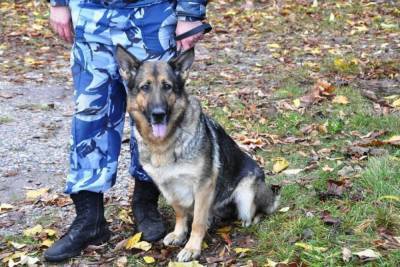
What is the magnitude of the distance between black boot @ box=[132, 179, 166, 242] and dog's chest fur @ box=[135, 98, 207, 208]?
1.04 feet

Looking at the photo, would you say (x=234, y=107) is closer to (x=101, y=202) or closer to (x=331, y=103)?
(x=331, y=103)

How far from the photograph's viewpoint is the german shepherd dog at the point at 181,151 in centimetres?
369

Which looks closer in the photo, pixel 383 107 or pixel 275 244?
pixel 275 244

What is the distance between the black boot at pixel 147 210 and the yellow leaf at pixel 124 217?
223 millimetres

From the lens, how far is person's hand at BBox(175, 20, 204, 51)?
3.75m

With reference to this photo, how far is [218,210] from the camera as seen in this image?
425 cm

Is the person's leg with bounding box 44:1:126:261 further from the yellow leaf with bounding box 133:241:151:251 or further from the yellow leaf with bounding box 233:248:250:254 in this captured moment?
the yellow leaf with bounding box 233:248:250:254

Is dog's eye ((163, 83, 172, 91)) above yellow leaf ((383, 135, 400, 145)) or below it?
above

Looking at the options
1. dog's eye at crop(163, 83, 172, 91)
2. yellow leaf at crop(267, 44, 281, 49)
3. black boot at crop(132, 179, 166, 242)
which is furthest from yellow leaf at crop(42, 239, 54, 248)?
yellow leaf at crop(267, 44, 281, 49)

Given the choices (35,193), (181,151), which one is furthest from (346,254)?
(35,193)

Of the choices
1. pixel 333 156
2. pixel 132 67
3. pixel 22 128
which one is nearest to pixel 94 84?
pixel 132 67

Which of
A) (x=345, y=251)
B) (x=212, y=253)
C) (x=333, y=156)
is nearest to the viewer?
(x=345, y=251)

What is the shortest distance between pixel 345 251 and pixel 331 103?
3487mm

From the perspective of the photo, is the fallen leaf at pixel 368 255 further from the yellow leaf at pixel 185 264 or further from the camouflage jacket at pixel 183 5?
the camouflage jacket at pixel 183 5
